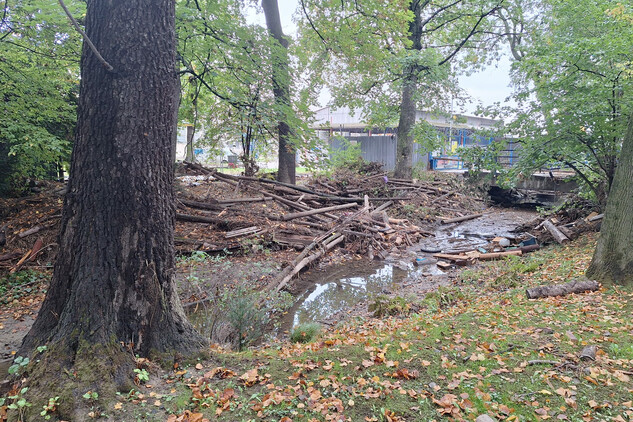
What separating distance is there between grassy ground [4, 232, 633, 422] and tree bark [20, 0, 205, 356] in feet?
2.03

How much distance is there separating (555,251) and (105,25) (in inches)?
408

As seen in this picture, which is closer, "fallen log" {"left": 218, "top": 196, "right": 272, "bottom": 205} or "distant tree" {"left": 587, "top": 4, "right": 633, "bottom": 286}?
"distant tree" {"left": 587, "top": 4, "right": 633, "bottom": 286}

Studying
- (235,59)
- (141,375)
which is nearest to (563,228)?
(235,59)

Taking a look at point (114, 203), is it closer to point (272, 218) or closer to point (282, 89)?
point (282, 89)

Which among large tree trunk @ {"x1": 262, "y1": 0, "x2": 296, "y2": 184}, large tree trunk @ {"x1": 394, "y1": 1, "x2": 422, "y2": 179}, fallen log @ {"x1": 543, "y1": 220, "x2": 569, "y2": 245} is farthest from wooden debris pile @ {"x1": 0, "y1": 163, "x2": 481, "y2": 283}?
fallen log @ {"x1": 543, "y1": 220, "x2": 569, "y2": 245}

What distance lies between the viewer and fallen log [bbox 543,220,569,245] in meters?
10.2

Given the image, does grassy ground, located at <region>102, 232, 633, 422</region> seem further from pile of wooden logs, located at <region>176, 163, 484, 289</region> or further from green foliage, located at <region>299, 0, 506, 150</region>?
green foliage, located at <region>299, 0, 506, 150</region>

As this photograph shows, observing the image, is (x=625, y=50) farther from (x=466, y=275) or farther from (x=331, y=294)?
(x=331, y=294)

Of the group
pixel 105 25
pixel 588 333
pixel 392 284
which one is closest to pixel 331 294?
pixel 392 284

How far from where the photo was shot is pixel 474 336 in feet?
14.0

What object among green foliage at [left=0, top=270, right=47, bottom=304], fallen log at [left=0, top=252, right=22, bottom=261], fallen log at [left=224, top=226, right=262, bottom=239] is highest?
fallen log at [left=224, top=226, right=262, bottom=239]

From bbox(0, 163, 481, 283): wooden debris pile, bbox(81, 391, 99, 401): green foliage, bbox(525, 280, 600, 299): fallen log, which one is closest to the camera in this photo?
bbox(81, 391, 99, 401): green foliage

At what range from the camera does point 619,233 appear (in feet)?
18.0

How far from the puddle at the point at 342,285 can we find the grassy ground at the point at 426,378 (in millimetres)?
2696
